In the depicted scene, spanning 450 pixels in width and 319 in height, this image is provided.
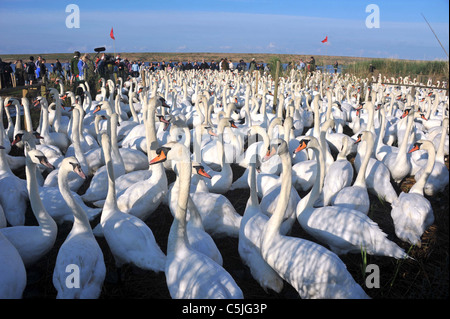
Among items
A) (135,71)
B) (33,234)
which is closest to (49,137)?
(33,234)

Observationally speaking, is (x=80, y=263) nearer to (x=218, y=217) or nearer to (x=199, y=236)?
(x=199, y=236)

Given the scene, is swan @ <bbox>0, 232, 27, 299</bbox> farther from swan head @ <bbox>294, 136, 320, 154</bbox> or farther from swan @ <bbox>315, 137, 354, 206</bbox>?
swan @ <bbox>315, 137, 354, 206</bbox>

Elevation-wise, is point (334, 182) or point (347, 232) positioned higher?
point (334, 182)

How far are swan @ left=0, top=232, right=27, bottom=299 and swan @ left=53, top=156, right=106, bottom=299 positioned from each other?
0.38 meters

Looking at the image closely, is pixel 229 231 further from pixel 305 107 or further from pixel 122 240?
pixel 305 107

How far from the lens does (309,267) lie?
4.21 metres

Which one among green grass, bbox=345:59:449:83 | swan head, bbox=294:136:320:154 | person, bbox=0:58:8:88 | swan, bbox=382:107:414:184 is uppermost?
green grass, bbox=345:59:449:83

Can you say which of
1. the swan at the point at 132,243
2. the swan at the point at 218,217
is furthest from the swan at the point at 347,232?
the swan at the point at 132,243

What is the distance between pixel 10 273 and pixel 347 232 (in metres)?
4.44

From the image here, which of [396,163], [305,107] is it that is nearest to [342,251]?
[396,163]

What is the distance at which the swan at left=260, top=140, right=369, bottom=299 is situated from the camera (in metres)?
4.11

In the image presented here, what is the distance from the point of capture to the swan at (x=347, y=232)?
5160mm

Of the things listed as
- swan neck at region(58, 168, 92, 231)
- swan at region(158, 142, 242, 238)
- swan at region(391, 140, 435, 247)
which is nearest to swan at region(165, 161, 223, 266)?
swan at region(158, 142, 242, 238)
